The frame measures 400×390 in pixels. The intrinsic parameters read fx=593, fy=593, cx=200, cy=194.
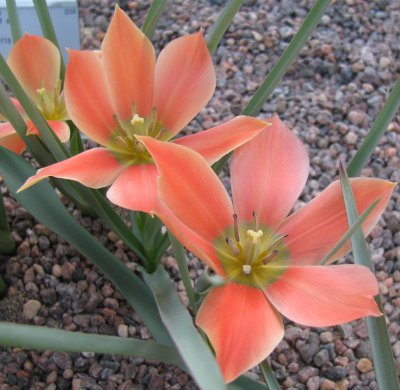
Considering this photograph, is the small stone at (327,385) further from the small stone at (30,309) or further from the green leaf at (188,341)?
the small stone at (30,309)

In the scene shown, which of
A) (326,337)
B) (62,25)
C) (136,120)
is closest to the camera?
(136,120)

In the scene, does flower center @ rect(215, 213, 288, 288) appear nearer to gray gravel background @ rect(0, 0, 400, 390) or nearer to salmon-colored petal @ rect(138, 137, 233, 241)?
salmon-colored petal @ rect(138, 137, 233, 241)

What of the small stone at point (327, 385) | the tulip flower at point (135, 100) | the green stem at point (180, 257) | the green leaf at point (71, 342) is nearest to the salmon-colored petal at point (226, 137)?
the tulip flower at point (135, 100)

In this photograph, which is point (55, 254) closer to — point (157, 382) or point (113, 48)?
point (157, 382)

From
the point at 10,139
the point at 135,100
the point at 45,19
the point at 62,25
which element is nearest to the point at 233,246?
the point at 135,100

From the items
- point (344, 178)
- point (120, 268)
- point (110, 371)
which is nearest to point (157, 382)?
point (110, 371)

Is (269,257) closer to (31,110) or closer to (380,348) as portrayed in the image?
(380,348)
